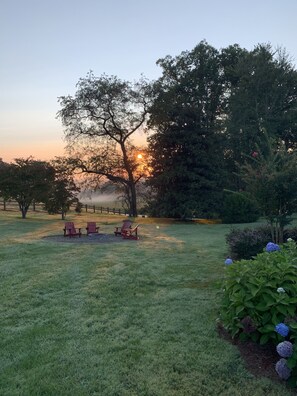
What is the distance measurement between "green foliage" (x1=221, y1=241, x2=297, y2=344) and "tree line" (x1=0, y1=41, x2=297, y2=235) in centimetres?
2107

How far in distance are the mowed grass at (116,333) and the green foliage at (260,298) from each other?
43cm

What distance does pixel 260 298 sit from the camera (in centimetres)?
482

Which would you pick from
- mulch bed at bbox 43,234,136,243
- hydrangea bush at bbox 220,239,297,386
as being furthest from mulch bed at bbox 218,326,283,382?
mulch bed at bbox 43,234,136,243

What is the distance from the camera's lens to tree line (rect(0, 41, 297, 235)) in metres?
30.2

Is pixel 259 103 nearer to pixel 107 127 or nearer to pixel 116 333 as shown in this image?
pixel 107 127

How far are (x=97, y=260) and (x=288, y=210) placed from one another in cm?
691

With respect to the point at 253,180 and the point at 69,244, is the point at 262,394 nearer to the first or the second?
the point at 253,180

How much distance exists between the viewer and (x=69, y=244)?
1538cm

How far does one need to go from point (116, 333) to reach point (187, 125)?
26798 mm

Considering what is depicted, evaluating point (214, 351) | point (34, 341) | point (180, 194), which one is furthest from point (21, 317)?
point (180, 194)

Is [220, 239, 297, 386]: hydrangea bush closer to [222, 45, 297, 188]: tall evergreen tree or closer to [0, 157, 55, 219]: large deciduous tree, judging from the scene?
[0, 157, 55, 219]: large deciduous tree

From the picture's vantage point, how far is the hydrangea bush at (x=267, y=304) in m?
4.21

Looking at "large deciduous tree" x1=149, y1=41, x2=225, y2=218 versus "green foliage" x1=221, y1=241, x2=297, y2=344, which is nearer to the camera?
"green foliage" x1=221, y1=241, x2=297, y2=344

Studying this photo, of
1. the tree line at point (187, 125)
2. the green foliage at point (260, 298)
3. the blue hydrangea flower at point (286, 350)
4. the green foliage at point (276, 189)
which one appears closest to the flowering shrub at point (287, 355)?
the blue hydrangea flower at point (286, 350)
